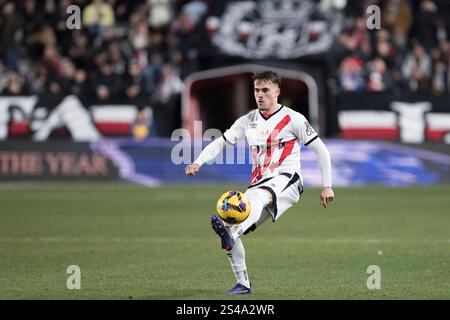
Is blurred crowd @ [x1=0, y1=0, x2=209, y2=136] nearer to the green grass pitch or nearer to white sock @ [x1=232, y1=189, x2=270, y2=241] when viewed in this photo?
the green grass pitch

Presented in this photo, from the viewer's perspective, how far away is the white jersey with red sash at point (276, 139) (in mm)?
10141

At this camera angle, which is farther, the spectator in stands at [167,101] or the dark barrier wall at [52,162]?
the spectator in stands at [167,101]

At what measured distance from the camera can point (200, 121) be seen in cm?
2794

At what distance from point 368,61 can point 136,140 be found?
6.54 metres

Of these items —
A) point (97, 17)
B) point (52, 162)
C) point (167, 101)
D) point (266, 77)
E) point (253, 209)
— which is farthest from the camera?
point (97, 17)

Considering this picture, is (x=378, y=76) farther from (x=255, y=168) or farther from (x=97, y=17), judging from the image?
(x=255, y=168)

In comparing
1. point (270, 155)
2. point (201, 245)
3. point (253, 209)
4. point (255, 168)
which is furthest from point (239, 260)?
point (201, 245)

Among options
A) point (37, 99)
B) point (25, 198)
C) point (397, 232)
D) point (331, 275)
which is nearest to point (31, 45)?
point (37, 99)

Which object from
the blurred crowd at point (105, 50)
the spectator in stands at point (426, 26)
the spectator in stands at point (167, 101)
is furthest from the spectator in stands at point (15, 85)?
the spectator in stands at point (426, 26)

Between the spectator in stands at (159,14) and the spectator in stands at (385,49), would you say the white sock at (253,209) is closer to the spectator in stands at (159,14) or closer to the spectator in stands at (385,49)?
the spectator in stands at (385,49)

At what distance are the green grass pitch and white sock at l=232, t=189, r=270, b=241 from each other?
0.60 metres

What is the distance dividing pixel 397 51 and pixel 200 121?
5.33 metres

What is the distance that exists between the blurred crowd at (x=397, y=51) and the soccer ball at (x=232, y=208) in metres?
16.8

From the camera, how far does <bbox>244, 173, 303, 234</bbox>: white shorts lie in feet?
32.8
